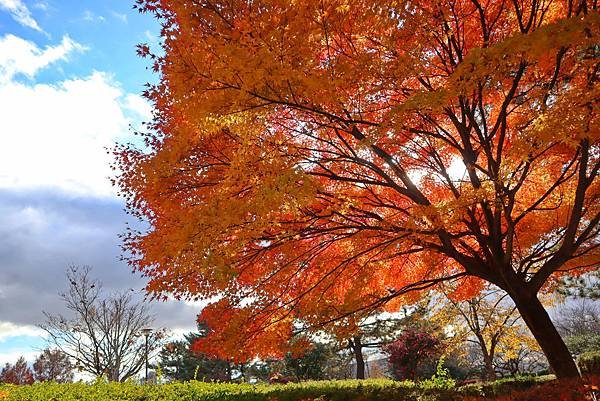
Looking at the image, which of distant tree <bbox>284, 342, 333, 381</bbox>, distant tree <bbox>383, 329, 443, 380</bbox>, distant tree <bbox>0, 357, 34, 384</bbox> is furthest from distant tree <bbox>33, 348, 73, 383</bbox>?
distant tree <bbox>383, 329, 443, 380</bbox>

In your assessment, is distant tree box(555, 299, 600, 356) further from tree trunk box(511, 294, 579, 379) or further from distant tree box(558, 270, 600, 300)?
tree trunk box(511, 294, 579, 379)

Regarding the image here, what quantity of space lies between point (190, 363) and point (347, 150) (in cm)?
3465

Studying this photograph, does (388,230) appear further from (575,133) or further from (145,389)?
(145,389)

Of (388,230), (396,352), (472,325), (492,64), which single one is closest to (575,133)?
(492,64)

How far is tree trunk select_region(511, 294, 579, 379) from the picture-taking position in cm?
743

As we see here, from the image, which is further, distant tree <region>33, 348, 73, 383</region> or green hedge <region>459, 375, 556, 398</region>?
distant tree <region>33, 348, 73, 383</region>

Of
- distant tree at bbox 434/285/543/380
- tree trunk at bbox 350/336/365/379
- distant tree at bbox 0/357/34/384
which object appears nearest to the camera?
distant tree at bbox 434/285/543/380

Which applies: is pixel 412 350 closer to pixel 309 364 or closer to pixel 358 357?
pixel 358 357

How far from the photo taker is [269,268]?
8047 mm

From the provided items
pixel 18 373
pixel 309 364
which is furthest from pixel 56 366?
pixel 309 364

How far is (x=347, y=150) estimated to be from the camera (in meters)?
7.61

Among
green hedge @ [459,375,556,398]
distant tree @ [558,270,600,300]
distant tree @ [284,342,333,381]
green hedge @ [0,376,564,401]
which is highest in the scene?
Answer: distant tree @ [558,270,600,300]

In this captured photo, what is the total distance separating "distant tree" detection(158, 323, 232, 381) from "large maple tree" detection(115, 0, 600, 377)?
3044 centimetres

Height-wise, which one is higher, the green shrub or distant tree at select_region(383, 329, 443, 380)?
distant tree at select_region(383, 329, 443, 380)
